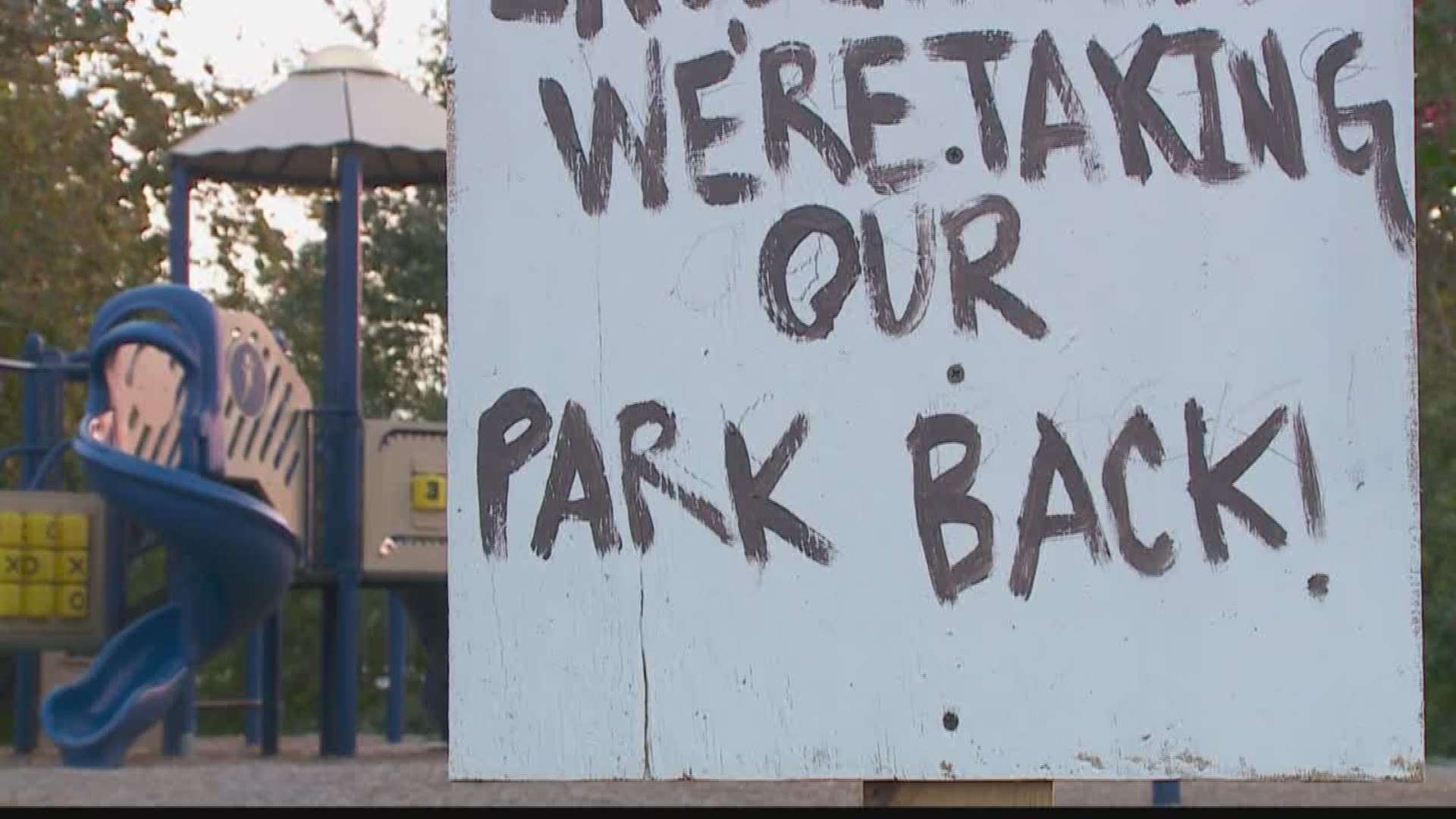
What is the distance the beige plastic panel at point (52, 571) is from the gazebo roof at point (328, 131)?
107 inches

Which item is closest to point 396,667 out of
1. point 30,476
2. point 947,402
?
point 30,476

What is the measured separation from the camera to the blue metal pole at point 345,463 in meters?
15.1

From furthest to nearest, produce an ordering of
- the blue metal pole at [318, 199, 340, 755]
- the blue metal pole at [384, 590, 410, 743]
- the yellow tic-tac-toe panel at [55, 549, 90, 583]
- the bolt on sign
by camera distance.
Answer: the blue metal pole at [384, 590, 410, 743] < the blue metal pole at [318, 199, 340, 755] < the yellow tic-tac-toe panel at [55, 549, 90, 583] < the bolt on sign

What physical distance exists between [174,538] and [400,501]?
203 cm

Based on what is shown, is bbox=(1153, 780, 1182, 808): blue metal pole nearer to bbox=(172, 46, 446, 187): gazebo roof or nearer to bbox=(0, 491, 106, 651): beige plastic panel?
bbox=(0, 491, 106, 651): beige plastic panel

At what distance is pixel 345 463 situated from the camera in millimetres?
15086

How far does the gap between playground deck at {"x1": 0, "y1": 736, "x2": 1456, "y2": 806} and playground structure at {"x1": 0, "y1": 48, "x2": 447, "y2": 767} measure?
3.47 feet

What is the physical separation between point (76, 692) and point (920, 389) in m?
12.5

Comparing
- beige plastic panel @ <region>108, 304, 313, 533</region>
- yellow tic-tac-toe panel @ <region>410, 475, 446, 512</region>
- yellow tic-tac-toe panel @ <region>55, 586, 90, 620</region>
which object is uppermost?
beige plastic panel @ <region>108, 304, 313, 533</region>

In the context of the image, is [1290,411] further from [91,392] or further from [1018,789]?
[91,392]

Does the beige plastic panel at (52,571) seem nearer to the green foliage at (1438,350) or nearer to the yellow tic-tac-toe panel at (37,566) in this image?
the yellow tic-tac-toe panel at (37,566)

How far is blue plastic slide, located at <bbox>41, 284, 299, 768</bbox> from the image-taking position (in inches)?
518

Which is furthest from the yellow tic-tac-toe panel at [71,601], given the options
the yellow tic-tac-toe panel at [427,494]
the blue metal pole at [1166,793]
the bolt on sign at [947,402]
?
the bolt on sign at [947,402]

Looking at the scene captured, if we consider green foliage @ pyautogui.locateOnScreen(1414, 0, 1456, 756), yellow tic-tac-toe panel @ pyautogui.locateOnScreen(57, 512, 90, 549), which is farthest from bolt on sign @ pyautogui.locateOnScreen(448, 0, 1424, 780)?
yellow tic-tac-toe panel @ pyautogui.locateOnScreen(57, 512, 90, 549)
